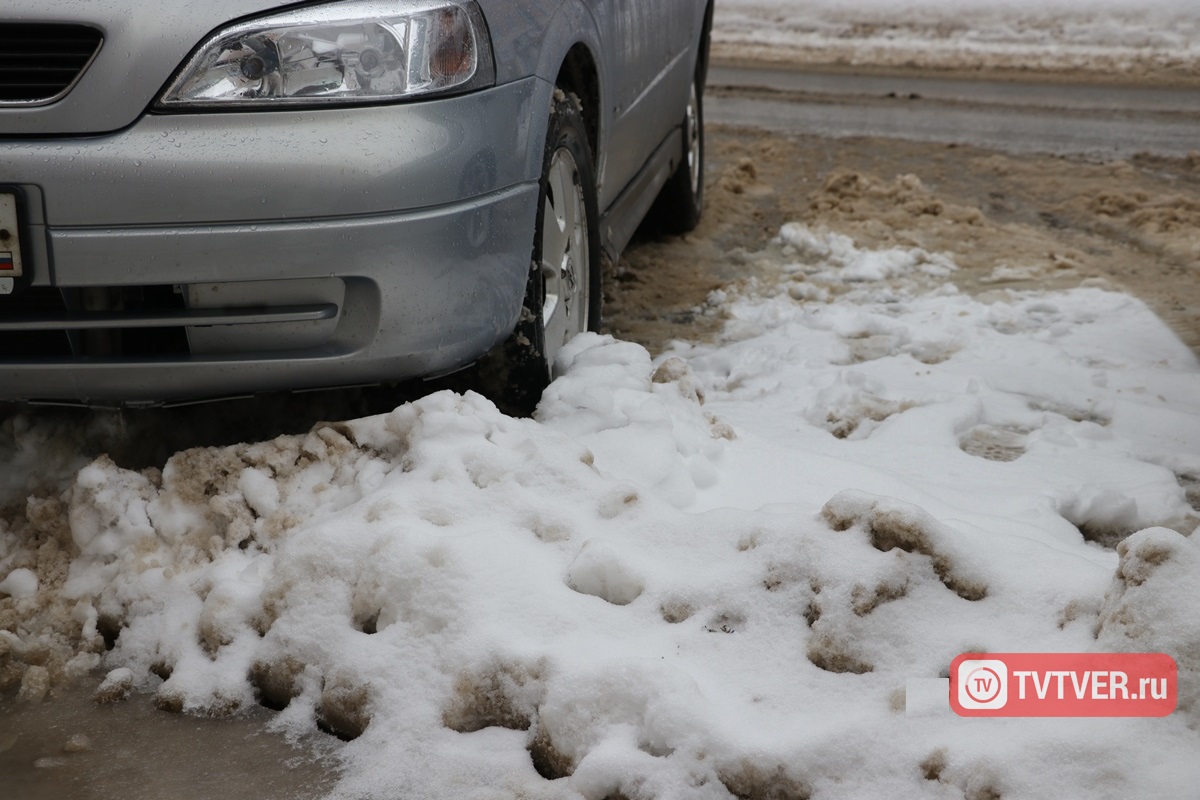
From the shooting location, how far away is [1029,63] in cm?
1306

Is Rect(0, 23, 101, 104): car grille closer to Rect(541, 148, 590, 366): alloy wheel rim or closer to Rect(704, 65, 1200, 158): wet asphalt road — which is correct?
Rect(541, 148, 590, 366): alloy wheel rim

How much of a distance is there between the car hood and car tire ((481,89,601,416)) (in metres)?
0.85

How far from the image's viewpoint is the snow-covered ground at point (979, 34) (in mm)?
13180

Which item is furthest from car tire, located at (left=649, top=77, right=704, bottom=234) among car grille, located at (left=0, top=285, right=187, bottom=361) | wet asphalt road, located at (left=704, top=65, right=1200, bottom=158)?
car grille, located at (left=0, top=285, right=187, bottom=361)

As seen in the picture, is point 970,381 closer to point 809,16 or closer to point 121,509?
point 121,509

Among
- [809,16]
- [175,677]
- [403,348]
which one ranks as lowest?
[809,16]

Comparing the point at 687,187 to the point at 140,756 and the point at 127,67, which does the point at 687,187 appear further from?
the point at 140,756

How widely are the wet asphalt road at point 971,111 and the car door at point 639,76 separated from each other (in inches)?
149

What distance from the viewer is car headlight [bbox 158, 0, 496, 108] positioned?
2.41 metres

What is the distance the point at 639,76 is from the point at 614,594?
7.46 feet

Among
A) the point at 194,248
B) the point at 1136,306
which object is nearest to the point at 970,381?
the point at 1136,306

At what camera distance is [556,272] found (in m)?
3.24

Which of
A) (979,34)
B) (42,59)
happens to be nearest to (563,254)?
(42,59)

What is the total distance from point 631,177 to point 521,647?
251 cm
